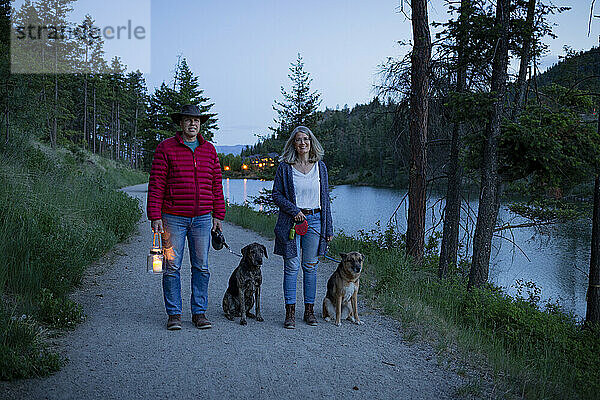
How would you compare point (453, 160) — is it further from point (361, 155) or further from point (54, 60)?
point (361, 155)

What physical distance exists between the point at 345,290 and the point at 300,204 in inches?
48.5

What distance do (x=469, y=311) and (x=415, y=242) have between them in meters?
2.75

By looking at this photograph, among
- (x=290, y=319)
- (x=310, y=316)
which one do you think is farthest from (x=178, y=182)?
(x=310, y=316)

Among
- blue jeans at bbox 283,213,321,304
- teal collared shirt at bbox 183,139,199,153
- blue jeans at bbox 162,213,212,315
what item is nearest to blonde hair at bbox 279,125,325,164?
blue jeans at bbox 283,213,321,304

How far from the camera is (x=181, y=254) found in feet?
16.4

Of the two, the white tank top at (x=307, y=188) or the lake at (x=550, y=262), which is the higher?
the white tank top at (x=307, y=188)

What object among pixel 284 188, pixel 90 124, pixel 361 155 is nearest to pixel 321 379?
pixel 284 188

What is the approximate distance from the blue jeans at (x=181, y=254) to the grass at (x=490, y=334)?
258 centimetres

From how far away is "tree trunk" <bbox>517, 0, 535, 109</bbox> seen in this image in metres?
8.26

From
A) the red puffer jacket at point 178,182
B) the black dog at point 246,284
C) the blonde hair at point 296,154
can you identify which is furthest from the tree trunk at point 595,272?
the red puffer jacket at point 178,182

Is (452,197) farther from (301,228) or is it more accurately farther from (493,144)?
(301,228)

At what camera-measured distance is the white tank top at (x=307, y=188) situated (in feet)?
17.1

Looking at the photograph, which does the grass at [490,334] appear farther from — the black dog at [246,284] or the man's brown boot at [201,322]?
the man's brown boot at [201,322]

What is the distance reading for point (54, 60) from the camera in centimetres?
3912
